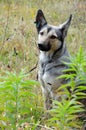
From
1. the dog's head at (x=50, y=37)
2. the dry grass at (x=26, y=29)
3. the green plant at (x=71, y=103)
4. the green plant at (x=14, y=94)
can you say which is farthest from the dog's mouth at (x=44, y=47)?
the green plant at (x=14, y=94)

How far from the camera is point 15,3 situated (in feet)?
40.8

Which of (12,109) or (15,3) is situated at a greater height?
(12,109)

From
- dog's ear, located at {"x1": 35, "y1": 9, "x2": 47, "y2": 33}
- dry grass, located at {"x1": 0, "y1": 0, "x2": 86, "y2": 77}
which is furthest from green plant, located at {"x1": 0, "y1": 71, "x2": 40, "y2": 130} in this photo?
dry grass, located at {"x1": 0, "y1": 0, "x2": 86, "y2": 77}

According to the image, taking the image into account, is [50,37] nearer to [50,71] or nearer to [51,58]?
[51,58]

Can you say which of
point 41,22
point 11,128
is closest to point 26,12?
point 41,22

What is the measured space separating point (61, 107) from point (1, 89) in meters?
0.41

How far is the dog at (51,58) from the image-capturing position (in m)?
5.61

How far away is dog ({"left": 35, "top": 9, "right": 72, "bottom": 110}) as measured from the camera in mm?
5609

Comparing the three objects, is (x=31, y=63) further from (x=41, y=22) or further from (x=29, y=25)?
(x=29, y=25)

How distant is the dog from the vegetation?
0.15 m

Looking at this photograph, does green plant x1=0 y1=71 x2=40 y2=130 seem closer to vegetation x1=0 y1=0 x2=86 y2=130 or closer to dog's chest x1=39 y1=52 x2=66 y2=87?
vegetation x1=0 y1=0 x2=86 y2=130

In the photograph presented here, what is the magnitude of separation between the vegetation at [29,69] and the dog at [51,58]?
15 cm

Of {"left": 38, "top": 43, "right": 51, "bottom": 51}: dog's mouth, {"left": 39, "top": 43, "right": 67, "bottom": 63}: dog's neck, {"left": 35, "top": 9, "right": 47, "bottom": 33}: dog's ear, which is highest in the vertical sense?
{"left": 35, "top": 9, "right": 47, "bottom": 33}: dog's ear

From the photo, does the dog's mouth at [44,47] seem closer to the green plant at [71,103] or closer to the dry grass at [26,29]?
the dry grass at [26,29]
